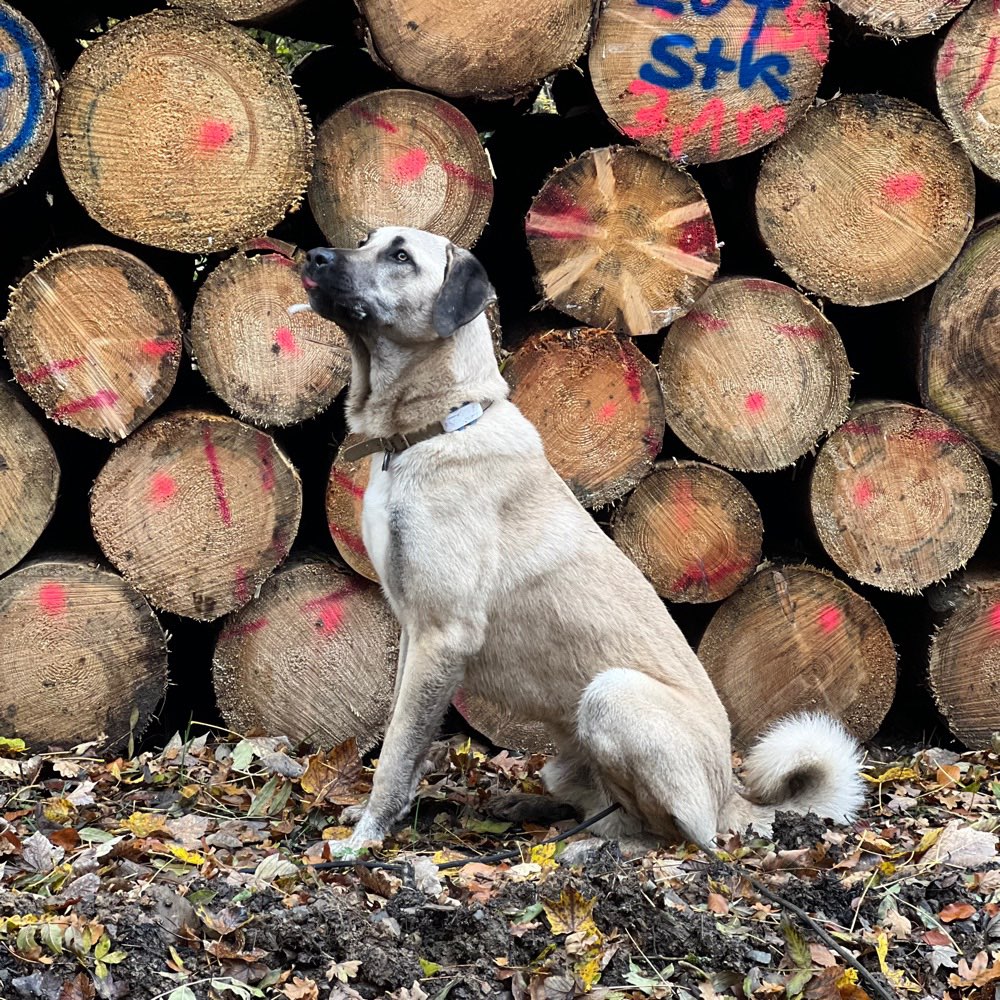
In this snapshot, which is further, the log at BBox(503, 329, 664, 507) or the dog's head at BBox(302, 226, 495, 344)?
the log at BBox(503, 329, 664, 507)

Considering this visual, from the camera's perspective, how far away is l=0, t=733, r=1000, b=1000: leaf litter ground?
304 cm

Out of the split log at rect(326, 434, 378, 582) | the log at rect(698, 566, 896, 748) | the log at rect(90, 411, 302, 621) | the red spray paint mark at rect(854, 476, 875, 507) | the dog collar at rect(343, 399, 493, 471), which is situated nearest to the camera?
the dog collar at rect(343, 399, 493, 471)

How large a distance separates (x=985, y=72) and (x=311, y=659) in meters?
3.45

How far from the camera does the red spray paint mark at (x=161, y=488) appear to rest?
4.74 meters

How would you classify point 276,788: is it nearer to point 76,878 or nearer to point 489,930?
point 76,878

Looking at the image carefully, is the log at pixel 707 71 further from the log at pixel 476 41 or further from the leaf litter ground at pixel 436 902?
the leaf litter ground at pixel 436 902

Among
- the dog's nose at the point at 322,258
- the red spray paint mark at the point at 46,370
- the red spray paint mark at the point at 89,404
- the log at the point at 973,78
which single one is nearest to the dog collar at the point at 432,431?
the dog's nose at the point at 322,258

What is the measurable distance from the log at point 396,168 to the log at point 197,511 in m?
0.87

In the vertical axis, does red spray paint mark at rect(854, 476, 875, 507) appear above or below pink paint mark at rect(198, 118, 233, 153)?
below

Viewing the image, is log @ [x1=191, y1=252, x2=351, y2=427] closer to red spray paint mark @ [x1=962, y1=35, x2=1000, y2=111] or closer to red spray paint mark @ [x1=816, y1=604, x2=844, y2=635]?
red spray paint mark @ [x1=816, y1=604, x2=844, y2=635]

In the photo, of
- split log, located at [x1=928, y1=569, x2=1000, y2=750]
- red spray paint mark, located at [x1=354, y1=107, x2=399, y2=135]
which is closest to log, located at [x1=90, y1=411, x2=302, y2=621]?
red spray paint mark, located at [x1=354, y1=107, x2=399, y2=135]

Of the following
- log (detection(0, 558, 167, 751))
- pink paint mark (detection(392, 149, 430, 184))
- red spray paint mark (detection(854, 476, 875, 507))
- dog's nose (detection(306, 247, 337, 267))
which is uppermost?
pink paint mark (detection(392, 149, 430, 184))

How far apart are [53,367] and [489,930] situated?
2.59 metres

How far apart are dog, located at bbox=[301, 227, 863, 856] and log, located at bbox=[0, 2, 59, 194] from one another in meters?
1.13
